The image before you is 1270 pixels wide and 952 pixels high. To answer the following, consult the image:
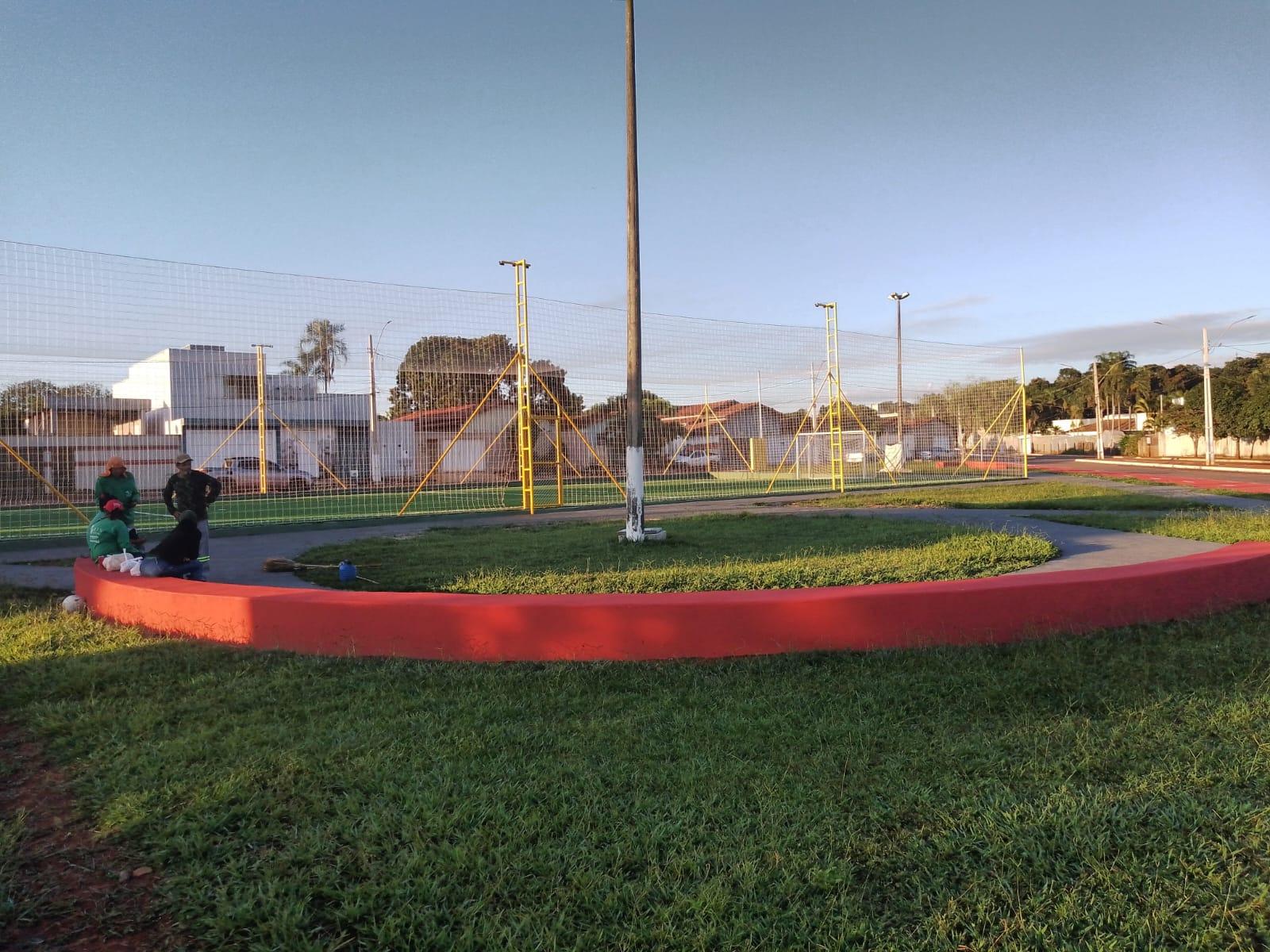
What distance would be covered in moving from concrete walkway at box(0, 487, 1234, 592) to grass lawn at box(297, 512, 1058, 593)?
1.60 ft

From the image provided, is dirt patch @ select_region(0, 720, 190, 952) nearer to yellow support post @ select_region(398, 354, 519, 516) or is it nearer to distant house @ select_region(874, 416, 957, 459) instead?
yellow support post @ select_region(398, 354, 519, 516)

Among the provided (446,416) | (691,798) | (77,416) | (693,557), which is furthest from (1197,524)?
(77,416)

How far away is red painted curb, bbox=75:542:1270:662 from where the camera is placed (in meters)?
4.95

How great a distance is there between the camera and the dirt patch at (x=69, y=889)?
8.04 feet

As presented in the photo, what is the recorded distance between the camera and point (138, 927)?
249 centimetres

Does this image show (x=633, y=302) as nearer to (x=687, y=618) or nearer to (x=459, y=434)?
(x=687, y=618)

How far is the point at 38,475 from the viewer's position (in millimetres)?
12141

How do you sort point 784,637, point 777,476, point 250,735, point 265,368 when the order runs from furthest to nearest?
point 777,476 < point 265,368 < point 784,637 < point 250,735

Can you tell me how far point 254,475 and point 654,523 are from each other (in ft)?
28.3

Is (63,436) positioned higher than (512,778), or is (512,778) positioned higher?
(63,436)

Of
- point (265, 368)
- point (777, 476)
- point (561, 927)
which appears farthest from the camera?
point (777, 476)

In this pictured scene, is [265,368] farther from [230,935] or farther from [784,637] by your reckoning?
[230,935]

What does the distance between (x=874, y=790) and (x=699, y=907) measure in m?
1.01

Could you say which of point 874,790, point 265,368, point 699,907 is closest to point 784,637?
point 874,790
